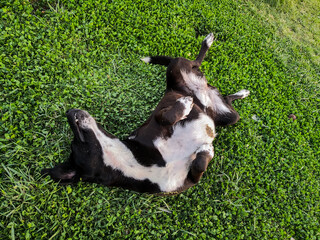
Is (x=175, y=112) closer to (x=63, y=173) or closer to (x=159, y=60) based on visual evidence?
(x=159, y=60)

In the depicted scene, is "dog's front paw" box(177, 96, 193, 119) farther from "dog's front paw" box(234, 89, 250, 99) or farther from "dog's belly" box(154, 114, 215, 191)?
"dog's front paw" box(234, 89, 250, 99)

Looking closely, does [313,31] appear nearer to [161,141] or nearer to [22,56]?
[161,141]

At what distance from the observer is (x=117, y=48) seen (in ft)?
13.6

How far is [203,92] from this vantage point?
3670 millimetres

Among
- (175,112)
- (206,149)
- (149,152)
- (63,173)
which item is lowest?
(63,173)

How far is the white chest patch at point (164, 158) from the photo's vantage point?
2.97 meters

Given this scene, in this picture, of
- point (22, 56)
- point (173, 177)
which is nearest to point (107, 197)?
point (173, 177)

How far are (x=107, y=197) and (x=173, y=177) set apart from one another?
3.44 ft

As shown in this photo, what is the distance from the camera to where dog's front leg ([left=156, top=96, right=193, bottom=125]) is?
2938mm

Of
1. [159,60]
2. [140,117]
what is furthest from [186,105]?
[159,60]

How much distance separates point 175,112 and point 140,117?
1.07 meters

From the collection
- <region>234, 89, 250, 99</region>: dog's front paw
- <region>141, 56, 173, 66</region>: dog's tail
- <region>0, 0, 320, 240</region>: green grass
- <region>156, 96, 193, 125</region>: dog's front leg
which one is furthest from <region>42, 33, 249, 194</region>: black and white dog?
<region>234, 89, 250, 99</region>: dog's front paw

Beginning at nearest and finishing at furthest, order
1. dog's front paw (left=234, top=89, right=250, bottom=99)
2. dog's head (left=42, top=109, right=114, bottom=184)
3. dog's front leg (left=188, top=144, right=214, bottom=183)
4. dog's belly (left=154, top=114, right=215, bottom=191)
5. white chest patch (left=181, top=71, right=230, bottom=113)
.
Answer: dog's head (left=42, top=109, right=114, bottom=184) < dog's front leg (left=188, top=144, right=214, bottom=183) < dog's belly (left=154, top=114, right=215, bottom=191) < white chest patch (left=181, top=71, right=230, bottom=113) < dog's front paw (left=234, top=89, right=250, bottom=99)

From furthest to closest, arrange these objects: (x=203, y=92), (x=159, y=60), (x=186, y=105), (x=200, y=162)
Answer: (x=159, y=60) → (x=203, y=92) → (x=186, y=105) → (x=200, y=162)
